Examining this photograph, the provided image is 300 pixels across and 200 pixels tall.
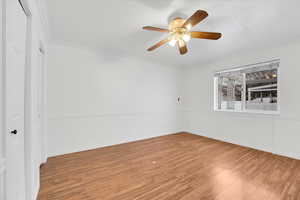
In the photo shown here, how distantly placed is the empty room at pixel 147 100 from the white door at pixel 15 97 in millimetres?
14

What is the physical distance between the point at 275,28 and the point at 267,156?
8.24ft

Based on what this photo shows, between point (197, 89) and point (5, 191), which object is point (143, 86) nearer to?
point (197, 89)

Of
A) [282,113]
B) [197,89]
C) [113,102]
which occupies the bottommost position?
[282,113]

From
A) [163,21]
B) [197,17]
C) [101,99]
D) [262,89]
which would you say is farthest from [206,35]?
[101,99]

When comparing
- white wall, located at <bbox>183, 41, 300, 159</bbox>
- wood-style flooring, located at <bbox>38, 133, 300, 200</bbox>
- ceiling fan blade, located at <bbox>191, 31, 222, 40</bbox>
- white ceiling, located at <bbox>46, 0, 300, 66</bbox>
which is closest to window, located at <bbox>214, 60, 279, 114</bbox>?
white wall, located at <bbox>183, 41, 300, 159</bbox>

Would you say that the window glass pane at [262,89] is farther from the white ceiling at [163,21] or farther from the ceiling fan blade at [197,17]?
the ceiling fan blade at [197,17]

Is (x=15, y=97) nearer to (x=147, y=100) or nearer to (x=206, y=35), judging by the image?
(x=206, y=35)

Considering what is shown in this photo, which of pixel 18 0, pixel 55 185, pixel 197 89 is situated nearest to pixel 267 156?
pixel 197 89

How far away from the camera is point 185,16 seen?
1.91 meters

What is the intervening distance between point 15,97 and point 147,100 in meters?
3.20

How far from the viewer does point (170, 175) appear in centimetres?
203

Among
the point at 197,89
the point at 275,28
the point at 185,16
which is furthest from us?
the point at 197,89

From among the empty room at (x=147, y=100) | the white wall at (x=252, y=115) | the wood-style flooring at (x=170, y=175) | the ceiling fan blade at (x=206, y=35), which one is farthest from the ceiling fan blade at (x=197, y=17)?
the white wall at (x=252, y=115)

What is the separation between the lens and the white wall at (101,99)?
8.95ft
